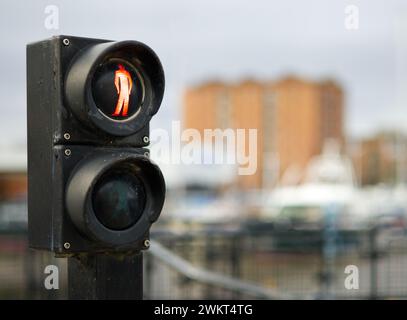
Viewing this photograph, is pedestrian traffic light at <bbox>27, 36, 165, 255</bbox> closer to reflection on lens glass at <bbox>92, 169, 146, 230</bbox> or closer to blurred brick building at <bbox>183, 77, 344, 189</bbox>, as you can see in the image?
reflection on lens glass at <bbox>92, 169, 146, 230</bbox>

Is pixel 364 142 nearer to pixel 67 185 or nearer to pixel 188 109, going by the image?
pixel 188 109

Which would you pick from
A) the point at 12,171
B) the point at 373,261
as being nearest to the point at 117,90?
the point at 373,261

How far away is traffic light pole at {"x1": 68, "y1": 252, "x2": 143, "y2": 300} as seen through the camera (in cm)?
268

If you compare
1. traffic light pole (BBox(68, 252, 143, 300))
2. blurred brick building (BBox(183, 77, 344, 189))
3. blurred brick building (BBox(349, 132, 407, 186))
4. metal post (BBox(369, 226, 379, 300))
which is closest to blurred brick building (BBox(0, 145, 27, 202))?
metal post (BBox(369, 226, 379, 300))

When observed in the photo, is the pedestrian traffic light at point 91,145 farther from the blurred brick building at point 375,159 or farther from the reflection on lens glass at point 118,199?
the blurred brick building at point 375,159

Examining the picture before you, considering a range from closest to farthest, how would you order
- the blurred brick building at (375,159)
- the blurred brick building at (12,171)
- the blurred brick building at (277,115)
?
1. the blurred brick building at (12,171)
2. the blurred brick building at (375,159)
3. the blurred brick building at (277,115)

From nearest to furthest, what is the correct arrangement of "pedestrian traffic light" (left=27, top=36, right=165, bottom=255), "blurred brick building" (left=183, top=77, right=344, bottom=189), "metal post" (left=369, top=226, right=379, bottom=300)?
1. "pedestrian traffic light" (left=27, top=36, right=165, bottom=255)
2. "metal post" (left=369, top=226, right=379, bottom=300)
3. "blurred brick building" (left=183, top=77, right=344, bottom=189)

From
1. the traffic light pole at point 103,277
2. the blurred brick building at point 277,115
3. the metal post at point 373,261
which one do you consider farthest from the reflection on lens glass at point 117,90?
the blurred brick building at point 277,115

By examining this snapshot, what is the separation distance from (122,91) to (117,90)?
0.06 ft

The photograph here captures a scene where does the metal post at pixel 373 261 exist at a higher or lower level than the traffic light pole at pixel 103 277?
lower

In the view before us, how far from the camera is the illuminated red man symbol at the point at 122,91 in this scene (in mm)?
2627

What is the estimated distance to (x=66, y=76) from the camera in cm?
258

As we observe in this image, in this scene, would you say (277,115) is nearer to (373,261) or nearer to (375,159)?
(375,159)
